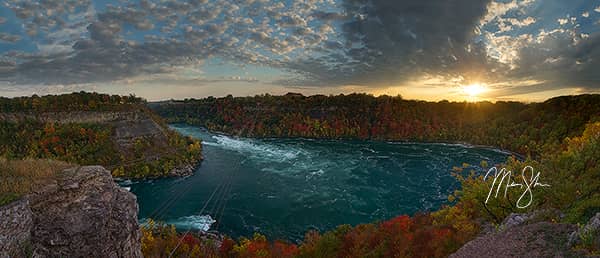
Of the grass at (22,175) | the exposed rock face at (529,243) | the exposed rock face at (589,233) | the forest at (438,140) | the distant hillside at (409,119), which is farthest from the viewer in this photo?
the distant hillside at (409,119)

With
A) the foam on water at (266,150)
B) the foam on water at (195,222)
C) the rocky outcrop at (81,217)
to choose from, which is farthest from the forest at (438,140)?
the foam on water at (266,150)

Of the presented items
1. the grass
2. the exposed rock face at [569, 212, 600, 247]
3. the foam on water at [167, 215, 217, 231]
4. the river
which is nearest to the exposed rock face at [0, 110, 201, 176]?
the river

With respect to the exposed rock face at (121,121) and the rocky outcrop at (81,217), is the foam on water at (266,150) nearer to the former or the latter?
the exposed rock face at (121,121)

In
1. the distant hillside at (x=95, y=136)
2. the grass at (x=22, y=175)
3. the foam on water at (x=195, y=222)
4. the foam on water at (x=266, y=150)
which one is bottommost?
the foam on water at (x=195, y=222)

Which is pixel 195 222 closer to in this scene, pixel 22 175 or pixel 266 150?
pixel 22 175

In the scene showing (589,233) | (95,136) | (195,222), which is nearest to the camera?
(589,233)

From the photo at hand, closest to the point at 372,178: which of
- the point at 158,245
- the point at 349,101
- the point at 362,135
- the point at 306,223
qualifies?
the point at 306,223

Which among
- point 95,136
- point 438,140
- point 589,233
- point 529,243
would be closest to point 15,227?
point 529,243

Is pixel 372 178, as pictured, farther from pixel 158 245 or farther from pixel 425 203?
pixel 158 245
